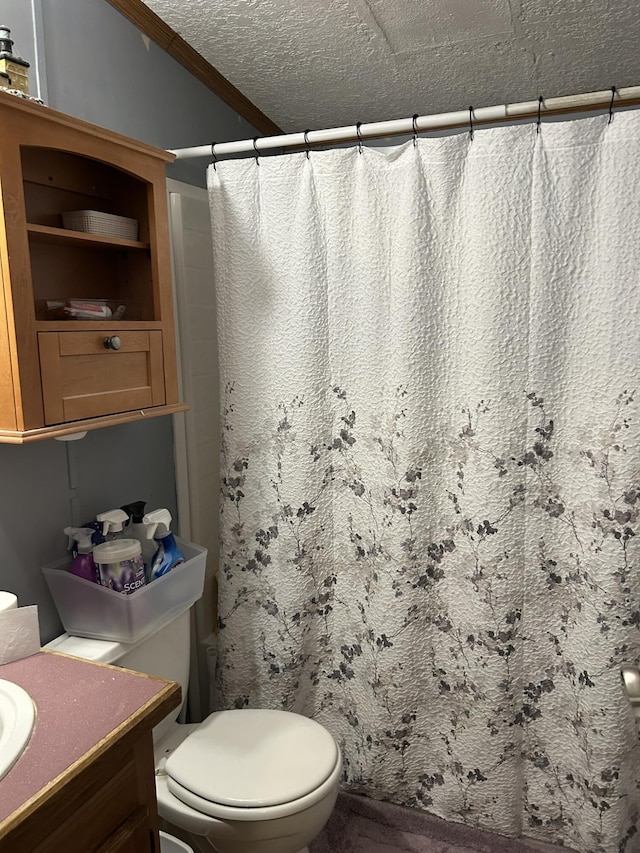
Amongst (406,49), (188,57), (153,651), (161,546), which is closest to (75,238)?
(161,546)

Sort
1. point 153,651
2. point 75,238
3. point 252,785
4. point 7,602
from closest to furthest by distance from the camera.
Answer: point 7,602
point 75,238
point 252,785
point 153,651

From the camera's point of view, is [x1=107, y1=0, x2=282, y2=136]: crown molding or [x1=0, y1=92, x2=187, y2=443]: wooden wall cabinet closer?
[x1=0, y1=92, x2=187, y2=443]: wooden wall cabinet

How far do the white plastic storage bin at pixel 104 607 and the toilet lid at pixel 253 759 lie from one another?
306 millimetres

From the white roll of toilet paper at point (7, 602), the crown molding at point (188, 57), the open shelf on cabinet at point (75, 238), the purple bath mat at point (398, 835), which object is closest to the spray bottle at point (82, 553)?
the white roll of toilet paper at point (7, 602)

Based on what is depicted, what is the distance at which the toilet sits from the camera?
1.36 meters

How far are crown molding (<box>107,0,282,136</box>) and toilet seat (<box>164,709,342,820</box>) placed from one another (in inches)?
70.2

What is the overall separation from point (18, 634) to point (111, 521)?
0.34 m

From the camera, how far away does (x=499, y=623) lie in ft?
5.35

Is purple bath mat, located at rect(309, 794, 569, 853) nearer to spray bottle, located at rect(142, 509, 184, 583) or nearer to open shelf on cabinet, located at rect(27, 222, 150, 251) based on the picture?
spray bottle, located at rect(142, 509, 184, 583)

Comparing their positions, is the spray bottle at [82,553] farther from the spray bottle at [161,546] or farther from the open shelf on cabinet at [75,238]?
the open shelf on cabinet at [75,238]

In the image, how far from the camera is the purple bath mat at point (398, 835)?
5.65 ft

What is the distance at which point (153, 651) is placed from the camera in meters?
1.56

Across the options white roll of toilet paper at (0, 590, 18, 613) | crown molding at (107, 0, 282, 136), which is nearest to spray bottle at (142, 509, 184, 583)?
white roll of toilet paper at (0, 590, 18, 613)

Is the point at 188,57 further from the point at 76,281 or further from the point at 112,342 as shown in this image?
the point at 112,342
